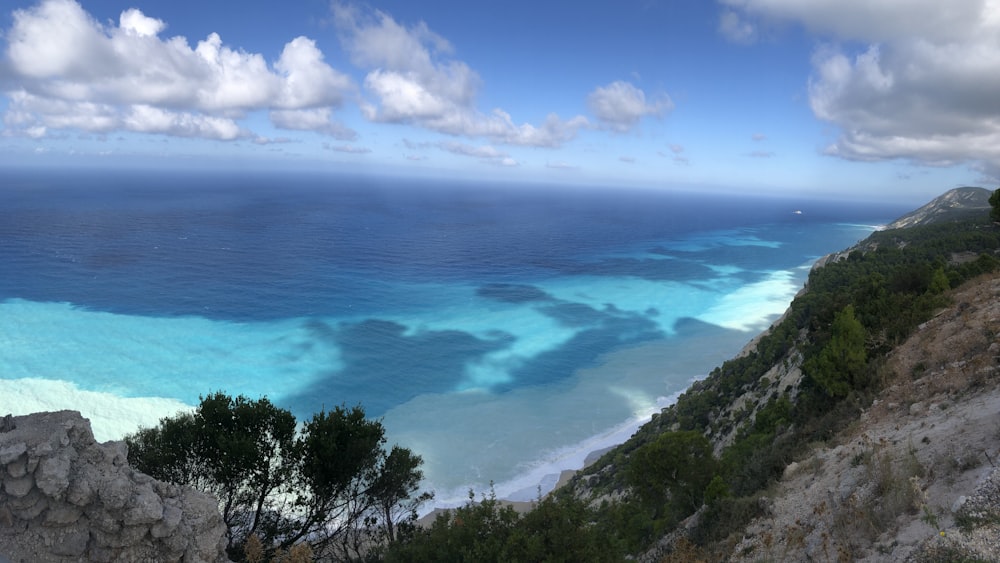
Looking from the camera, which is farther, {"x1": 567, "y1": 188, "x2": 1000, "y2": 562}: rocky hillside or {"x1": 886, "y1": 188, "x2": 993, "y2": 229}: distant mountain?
{"x1": 886, "y1": 188, "x2": 993, "y2": 229}: distant mountain

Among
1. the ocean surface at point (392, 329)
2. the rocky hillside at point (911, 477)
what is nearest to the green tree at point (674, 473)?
the rocky hillside at point (911, 477)

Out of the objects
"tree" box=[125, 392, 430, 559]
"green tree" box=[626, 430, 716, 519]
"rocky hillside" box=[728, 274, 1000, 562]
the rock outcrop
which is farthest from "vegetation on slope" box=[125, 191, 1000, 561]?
the rock outcrop

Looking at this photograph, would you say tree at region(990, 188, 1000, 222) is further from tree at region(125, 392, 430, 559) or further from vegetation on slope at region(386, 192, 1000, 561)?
tree at region(125, 392, 430, 559)

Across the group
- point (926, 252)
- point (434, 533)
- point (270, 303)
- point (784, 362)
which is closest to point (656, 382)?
point (784, 362)

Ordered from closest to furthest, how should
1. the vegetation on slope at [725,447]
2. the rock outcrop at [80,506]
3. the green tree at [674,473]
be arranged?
the rock outcrop at [80,506] → the vegetation on slope at [725,447] → the green tree at [674,473]

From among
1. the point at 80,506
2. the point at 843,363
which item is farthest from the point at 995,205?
the point at 80,506

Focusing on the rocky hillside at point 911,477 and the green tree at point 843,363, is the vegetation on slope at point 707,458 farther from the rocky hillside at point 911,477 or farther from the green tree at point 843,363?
the rocky hillside at point 911,477

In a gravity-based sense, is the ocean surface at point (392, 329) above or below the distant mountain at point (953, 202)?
below
